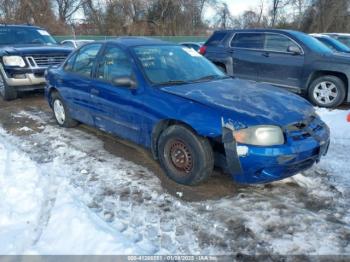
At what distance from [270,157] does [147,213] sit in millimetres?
1314

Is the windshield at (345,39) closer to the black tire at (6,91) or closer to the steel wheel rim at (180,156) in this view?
the black tire at (6,91)

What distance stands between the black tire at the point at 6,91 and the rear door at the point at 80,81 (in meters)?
2.98

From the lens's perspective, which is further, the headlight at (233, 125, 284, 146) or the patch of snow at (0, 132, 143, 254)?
the headlight at (233, 125, 284, 146)

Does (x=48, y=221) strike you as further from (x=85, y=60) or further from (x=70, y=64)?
(x=70, y=64)

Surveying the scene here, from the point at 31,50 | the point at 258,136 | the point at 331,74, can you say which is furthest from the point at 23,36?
the point at 258,136

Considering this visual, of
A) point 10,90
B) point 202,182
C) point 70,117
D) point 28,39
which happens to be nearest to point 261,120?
point 202,182

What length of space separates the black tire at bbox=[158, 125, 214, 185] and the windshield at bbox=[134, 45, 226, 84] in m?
0.79

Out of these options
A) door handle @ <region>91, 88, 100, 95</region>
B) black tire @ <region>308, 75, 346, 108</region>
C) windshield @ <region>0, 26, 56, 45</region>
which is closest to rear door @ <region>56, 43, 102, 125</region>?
door handle @ <region>91, 88, 100, 95</region>

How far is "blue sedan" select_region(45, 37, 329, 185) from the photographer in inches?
134

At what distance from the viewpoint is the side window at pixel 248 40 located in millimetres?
8734

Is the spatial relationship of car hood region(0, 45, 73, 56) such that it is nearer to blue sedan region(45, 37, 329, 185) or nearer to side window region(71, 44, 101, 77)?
side window region(71, 44, 101, 77)

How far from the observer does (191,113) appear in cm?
366

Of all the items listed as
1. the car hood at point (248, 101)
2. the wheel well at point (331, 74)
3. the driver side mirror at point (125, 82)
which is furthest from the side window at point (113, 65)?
the wheel well at point (331, 74)

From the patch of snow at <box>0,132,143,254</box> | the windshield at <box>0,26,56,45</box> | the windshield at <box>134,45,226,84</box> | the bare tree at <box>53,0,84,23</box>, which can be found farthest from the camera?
the bare tree at <box>53,0,84,23</box>
